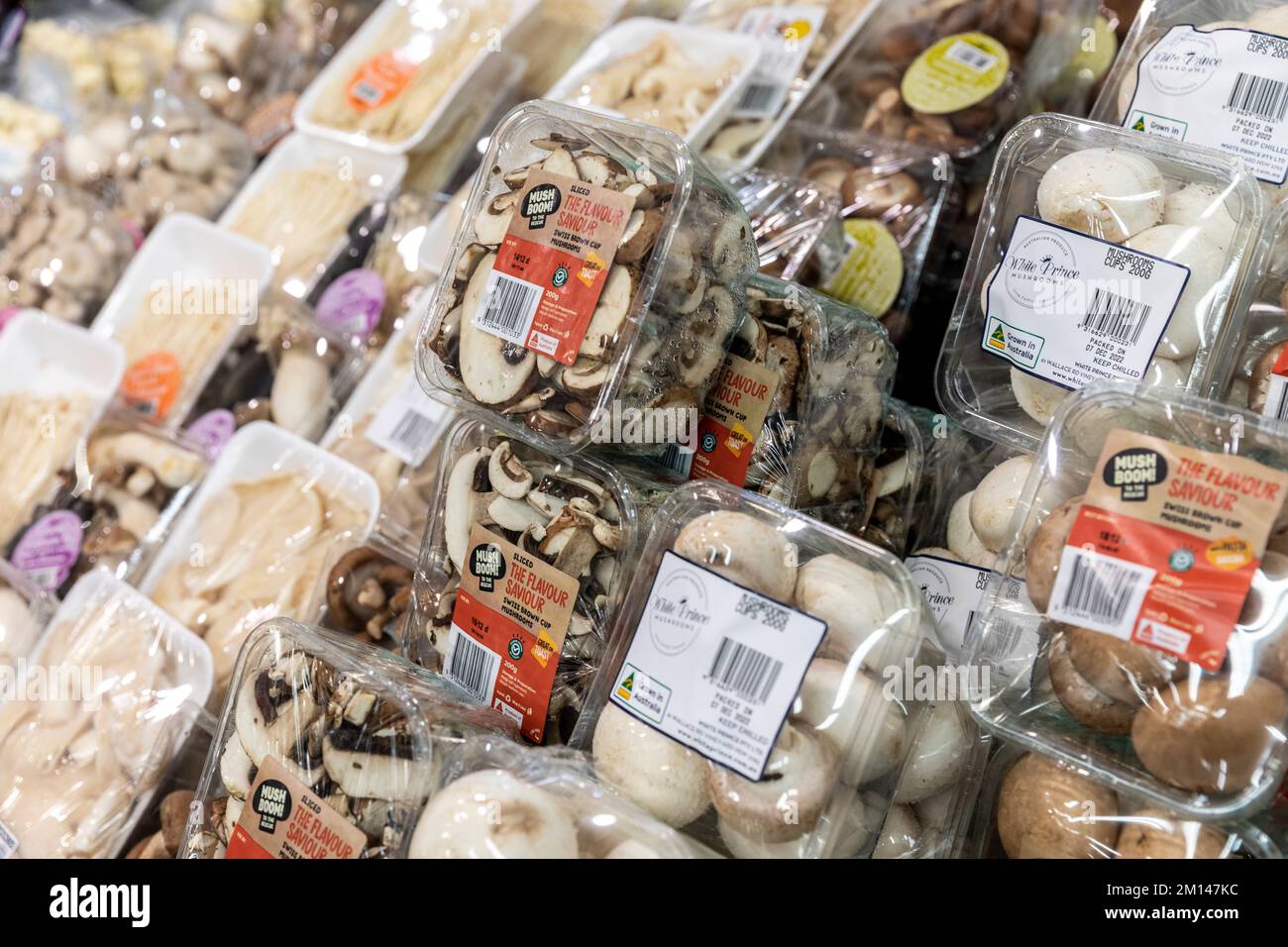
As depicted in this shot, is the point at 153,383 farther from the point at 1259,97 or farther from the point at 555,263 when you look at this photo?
the point at 1259,97

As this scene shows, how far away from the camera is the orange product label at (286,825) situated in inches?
38.4

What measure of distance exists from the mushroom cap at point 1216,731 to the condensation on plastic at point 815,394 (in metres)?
0.49

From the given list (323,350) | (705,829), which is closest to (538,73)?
(323,350)

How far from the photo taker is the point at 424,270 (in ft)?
6.74

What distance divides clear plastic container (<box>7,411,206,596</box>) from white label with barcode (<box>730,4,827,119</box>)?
1.15 meters

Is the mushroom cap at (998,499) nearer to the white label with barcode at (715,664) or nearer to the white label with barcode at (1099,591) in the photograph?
the white label with barcode at (1099,591)

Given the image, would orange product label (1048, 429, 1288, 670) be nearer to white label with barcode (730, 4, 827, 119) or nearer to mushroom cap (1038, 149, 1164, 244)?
mushroom cap (1038, 149, 1164, 244)

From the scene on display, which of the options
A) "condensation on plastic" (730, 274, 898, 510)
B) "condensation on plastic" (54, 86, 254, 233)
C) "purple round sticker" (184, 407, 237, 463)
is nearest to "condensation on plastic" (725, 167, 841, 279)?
"condensation on plastic" (730, 274, 898, 510)

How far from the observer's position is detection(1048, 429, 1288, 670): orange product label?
A: 846 mm

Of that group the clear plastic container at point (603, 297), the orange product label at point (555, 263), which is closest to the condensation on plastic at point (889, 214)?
the clear plastic container at point (603, 297)

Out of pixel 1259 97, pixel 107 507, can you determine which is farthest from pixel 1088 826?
pixel 107 507

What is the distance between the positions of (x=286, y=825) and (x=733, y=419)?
2.04ft

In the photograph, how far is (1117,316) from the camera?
3.58 feet
